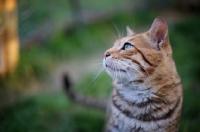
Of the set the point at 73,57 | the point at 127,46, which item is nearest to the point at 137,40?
the point at 127,46

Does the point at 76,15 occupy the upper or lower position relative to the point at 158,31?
upper

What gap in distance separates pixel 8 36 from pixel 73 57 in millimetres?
1610

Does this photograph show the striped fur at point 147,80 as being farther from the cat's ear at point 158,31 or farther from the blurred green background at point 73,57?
the blurred green background at point 73,57

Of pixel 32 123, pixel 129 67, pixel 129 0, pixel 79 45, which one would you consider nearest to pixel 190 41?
pixel 79 45

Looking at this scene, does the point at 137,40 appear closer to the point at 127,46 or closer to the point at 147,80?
the point at 127,46

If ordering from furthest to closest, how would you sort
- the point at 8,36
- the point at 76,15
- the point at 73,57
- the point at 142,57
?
1. the point at 76,15
2. the point at 73,57
3. the point at 8,36
4. the point at 142,57

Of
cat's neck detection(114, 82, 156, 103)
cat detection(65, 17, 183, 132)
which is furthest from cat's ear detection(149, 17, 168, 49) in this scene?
cat's neck detection(114, 82, 156, 103)

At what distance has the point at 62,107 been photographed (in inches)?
148

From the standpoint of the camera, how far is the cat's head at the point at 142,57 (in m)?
1.94

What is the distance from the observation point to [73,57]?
5.12 metres

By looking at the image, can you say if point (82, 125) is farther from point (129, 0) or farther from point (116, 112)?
point (129, 0)

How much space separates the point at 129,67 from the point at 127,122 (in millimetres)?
406

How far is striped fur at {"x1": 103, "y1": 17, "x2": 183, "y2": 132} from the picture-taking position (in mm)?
1954

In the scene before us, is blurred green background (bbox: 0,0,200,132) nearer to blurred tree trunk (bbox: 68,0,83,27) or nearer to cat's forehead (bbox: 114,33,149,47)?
blurred tree trunk (bbox: 68,0,83,27)
